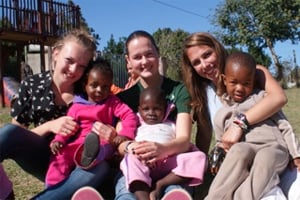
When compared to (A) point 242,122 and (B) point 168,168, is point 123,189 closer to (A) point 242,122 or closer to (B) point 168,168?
(B) point 168,168

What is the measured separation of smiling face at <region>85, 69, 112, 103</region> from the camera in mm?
3506

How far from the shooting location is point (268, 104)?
3.12 m

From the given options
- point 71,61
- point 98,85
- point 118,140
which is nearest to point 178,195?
point 118,140

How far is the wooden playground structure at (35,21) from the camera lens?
15.1m

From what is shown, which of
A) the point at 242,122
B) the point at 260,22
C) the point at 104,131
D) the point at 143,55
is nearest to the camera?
the point at 242,122

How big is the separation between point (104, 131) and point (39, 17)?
524 inches

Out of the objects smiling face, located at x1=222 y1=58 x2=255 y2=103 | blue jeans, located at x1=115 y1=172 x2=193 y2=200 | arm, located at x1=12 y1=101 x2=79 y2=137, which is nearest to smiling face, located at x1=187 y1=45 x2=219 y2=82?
smiling face, located at x1=222 y1=58 x2=255 y2=103

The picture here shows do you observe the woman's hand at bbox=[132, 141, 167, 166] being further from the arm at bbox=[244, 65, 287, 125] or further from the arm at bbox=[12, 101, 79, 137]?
the arm at bbox=[244, 65, 287, 125]

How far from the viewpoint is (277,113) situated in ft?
10.6

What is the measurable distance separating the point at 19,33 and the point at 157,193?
1335cm

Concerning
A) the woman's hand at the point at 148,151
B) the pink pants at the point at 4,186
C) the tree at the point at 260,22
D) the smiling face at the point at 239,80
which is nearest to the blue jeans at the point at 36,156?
the pink pants at the point at 4,186

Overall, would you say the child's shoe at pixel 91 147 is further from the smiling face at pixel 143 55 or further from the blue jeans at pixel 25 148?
the smiling face at pixel 143 55

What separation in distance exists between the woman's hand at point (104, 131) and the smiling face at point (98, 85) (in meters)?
0.23

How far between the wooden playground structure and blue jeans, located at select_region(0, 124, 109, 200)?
11490mm
